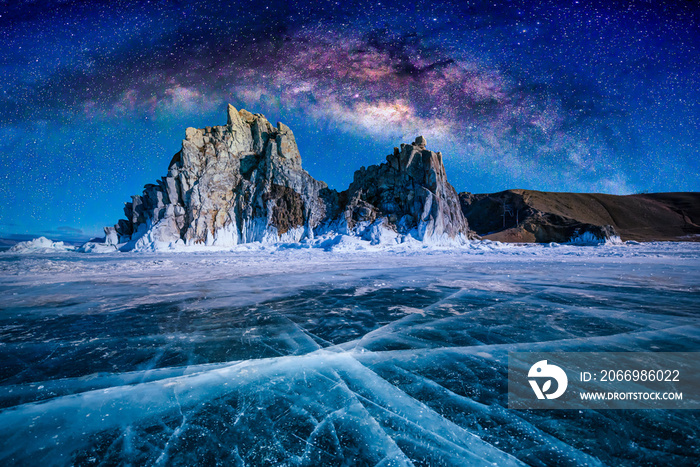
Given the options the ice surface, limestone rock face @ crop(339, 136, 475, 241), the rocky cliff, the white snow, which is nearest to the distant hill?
limestone rock face @ crop(339, 136, 475, 241)

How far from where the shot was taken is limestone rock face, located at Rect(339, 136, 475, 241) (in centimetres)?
2961

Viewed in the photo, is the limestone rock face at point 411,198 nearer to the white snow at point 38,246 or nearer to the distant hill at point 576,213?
the distant hill at point 576,213

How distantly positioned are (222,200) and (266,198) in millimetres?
6694

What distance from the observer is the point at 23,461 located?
4.99ft

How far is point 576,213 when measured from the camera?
182ft

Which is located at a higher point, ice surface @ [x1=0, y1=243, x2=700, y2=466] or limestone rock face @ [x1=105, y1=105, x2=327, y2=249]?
limestone rock face @ [x1=105, y1=105, x2=327, y2=249]

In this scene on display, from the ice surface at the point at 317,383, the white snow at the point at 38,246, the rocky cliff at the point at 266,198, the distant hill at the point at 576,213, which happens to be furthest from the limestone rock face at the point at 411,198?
the white snow at the point at 38,246

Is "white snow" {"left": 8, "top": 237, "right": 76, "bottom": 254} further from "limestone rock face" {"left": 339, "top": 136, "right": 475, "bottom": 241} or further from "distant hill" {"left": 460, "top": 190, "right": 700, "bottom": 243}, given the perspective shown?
"distant hill" {"left": 460, "top": 190, "right": 700, "bottom": 243}

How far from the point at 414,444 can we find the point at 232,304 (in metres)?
4.40

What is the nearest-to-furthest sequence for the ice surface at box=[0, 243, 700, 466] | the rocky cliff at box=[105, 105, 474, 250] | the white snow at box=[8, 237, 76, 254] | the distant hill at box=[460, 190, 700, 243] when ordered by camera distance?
the ice surface at box=[0, 243, 700, 466] < the rocky cliff at box=[105, 105, 474, 250] < the white snow at box=[8, 237, 76, 254] < the distant hill at box=[460, 190, 700, 243]

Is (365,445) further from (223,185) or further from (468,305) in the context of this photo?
(223,185)

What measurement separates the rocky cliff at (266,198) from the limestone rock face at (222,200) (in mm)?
127

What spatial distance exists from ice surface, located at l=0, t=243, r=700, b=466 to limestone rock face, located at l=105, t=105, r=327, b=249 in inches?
1223

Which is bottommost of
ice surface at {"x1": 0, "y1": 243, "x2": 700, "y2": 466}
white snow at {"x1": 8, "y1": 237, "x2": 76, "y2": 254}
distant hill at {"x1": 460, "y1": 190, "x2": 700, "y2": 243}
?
ice surface at {"x1": 0, "y1": 243, "x2": 700, "y2": 466}
